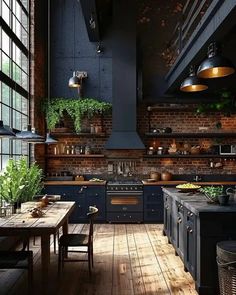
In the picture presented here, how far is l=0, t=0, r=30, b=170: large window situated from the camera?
6167 millimetres

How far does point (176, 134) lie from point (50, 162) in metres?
3.15

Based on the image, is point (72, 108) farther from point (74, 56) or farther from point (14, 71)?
point (14, 71)

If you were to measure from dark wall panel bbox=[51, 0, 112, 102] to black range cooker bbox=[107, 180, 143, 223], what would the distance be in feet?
7.45

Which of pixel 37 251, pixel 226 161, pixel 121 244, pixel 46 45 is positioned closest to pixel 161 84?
pixel 226 161

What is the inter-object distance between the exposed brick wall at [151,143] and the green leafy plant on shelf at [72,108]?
45 cm

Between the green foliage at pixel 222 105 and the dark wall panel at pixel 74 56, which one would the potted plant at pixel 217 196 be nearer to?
the green foliage at pixel 222 105

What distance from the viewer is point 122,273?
457 centimetres

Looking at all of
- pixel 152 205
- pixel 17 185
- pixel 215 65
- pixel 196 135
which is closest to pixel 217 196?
pixel 215 65

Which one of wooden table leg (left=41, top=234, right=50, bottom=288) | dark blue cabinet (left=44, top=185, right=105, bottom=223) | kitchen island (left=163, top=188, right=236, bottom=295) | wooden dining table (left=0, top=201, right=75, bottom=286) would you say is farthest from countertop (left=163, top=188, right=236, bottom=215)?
dark blue cabinet (left=44, top=185, right=105, bottom=223)

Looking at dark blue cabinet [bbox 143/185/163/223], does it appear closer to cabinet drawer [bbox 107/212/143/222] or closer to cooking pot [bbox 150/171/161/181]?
cabinet drawer [bbox 107/212/143/222]

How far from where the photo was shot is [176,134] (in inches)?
331

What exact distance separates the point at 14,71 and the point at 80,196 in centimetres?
303

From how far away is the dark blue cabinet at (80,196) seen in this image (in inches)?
313

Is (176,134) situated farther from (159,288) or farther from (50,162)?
(159,288)
